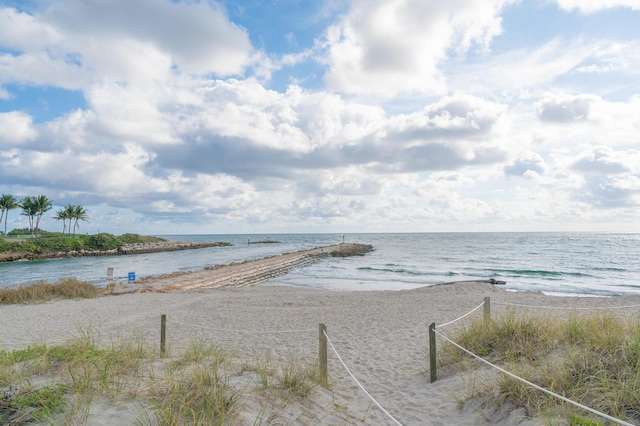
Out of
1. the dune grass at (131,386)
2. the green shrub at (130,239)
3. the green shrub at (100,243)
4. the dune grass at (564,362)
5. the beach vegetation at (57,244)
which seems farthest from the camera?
the green shrub at (130,239)

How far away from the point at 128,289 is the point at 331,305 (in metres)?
11.5

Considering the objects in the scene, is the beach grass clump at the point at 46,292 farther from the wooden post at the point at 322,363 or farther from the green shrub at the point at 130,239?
the green shrub at the point at 130,239

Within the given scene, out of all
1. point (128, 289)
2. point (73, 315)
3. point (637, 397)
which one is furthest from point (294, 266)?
point (637, 397)

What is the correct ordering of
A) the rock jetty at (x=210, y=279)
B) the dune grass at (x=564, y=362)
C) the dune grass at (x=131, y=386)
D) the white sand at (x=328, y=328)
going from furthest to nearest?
the rock jetty at (x=210, y=279) < the white sand at (x=328, y=328) < the dune grass at (x=564, y=362) < the dune grass at (x=131, y=386)

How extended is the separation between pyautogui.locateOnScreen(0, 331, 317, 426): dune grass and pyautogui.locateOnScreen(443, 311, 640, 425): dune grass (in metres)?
2.64

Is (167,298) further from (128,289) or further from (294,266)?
(294,266)

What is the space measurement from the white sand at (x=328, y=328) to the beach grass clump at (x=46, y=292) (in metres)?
1.09

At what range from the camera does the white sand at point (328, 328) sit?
Answer: 4.76 metres

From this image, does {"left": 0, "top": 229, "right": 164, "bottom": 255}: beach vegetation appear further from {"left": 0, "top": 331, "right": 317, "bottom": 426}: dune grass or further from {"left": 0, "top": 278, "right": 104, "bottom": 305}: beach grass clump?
{"left": 0, "top": 331, "right": 317, "bottom": 426}: dune grass

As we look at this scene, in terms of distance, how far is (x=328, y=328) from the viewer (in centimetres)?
1073

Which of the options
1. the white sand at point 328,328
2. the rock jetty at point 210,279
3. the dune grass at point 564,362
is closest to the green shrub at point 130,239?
the rock jetty at point 210,279

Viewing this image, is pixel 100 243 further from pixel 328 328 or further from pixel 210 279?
pixel 328 328

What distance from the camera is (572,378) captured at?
452 centimetres

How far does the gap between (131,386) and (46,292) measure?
1538 centimetres
